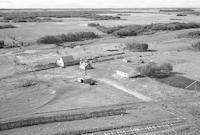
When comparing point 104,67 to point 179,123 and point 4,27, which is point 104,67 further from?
point 4,27

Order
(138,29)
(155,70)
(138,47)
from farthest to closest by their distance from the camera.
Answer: (138,29)
(138,47)
(155,70)

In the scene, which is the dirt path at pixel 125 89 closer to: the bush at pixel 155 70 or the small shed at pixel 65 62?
the bush at pixel 155 70

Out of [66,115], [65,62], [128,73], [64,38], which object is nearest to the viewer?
[66,115]

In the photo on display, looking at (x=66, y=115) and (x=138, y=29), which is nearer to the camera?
(x=66, y=115)

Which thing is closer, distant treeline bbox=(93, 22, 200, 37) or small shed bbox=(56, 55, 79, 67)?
small shed bbox=(56, 55, 79, 67)

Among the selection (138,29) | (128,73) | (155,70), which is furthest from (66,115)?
(138,29)

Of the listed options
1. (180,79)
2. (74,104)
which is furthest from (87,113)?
(180,79)

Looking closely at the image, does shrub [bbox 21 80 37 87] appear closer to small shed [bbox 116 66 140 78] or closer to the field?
the field

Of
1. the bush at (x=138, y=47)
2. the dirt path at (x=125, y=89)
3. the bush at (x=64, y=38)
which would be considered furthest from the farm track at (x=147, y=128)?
the bush at (x=64, y=38)

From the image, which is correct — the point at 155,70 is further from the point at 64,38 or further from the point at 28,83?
the point at 64,38

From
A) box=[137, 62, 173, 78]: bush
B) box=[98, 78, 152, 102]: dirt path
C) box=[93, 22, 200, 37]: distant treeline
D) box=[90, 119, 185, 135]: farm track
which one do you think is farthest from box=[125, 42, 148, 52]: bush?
box=[90, 119, 185, 135]: farm track

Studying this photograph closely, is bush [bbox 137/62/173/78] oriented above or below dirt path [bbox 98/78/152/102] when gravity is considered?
above
